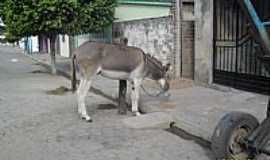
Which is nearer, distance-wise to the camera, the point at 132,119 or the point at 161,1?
the point at 132,119

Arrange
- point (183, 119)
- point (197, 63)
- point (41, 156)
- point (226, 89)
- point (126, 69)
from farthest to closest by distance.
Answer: point (197, 63)
point (226, 89)
point (126, 69)
point (183, 119)
point (41, 156)

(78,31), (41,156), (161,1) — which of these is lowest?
(41,156)

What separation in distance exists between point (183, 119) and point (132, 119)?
3.25ft

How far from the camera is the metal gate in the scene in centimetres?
922

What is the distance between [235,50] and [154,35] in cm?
370

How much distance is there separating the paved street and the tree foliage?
4368 millimetres

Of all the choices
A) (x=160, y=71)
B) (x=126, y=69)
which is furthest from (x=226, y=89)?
(x=126, y=69)

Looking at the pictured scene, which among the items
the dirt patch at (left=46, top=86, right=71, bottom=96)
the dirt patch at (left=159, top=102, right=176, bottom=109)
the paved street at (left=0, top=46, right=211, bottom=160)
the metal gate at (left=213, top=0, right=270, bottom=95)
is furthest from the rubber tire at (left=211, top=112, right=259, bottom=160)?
the dirt patch at (left=46, top=86, right=71, bottom=96)

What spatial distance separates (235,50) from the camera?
32.9 ft

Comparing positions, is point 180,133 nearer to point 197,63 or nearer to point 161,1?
point 197,63

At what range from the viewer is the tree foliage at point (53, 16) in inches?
501

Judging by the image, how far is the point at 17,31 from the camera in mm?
13648

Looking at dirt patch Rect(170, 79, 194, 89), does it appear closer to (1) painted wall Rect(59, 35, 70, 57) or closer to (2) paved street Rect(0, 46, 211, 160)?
(2) paved street Rect(0, 46, 211, 160)

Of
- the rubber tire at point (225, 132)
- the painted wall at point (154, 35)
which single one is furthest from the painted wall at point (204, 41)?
the rubber tire at point (225, 132)
